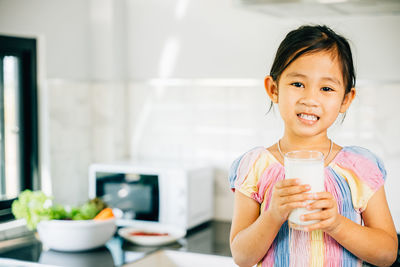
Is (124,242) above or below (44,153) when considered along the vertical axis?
below

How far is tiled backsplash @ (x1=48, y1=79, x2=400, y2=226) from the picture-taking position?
2451 mm

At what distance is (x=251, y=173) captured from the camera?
112cm

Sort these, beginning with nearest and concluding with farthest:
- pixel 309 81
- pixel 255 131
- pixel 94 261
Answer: pixel 309 81, pixel 94 261, pixel 255 131

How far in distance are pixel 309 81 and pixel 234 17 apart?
177cm

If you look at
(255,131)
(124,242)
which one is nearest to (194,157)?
(255,131)

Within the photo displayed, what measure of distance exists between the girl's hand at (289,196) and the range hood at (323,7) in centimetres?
110

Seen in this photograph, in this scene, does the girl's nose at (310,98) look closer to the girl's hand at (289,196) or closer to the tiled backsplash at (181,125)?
the girl's hand at (289,196)

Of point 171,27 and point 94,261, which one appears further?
point 171,27

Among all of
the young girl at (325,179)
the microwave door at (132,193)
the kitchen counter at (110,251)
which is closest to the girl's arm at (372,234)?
the young girl at (325,179)

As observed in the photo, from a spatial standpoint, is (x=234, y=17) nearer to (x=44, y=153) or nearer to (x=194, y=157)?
(x=194, y=157)

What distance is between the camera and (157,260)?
7.38 ft

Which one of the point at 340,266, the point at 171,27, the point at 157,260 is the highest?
the point at 171,27

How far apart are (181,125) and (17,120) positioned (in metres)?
0.86

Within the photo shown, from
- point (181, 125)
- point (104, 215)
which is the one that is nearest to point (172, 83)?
point (181, 125)
